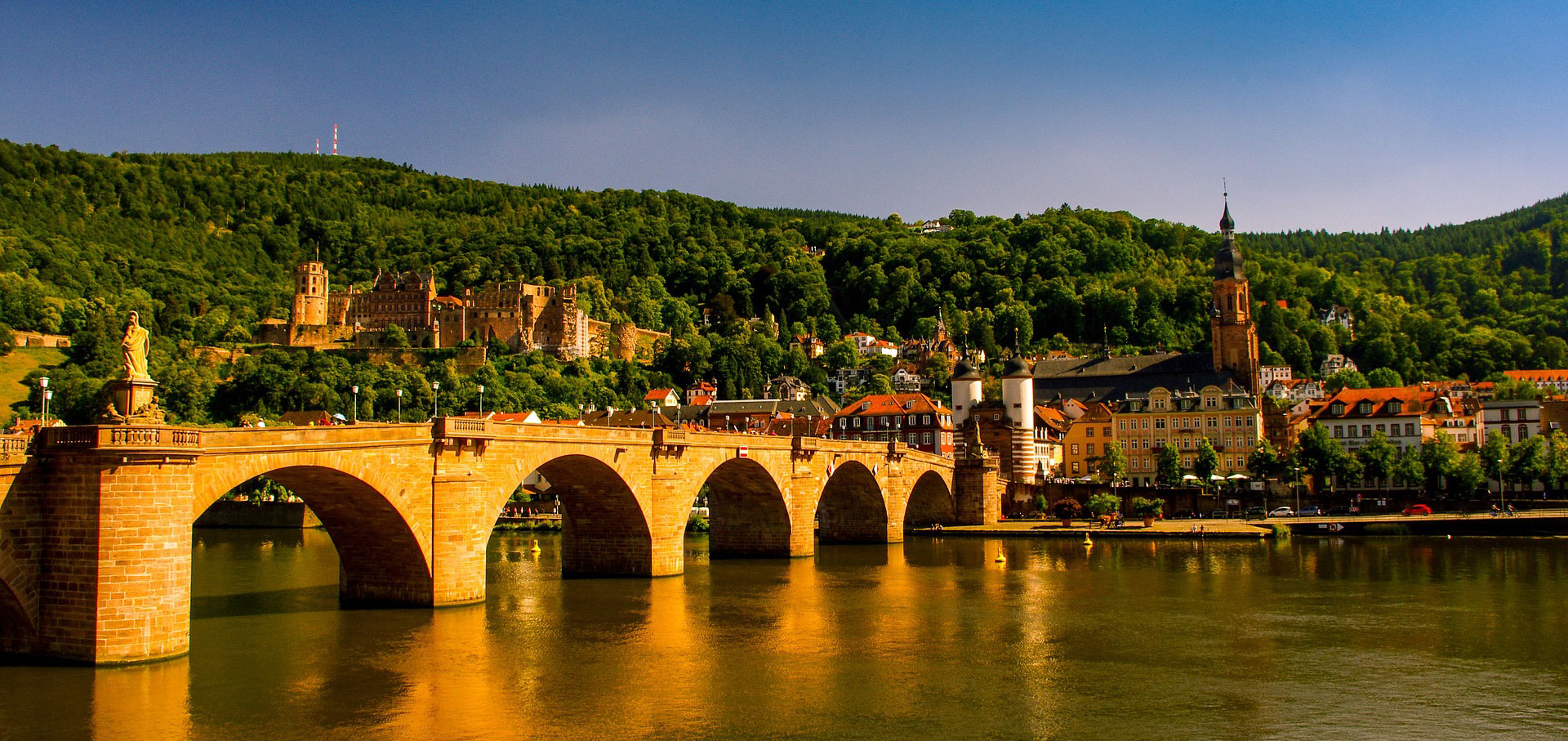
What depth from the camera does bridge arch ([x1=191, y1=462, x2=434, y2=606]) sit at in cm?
2981

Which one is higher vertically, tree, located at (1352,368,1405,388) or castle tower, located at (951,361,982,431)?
tree, located at (1352,368,1405,388)

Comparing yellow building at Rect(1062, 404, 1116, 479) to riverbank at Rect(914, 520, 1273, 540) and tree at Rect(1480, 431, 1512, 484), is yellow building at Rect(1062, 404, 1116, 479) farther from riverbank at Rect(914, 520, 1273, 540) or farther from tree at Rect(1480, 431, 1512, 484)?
tree at Rect(1480, 431, 1512, 484)

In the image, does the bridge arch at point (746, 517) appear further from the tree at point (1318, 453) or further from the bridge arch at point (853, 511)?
the tree at point (1318, 453)

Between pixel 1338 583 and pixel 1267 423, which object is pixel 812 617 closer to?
pixel 1338 583

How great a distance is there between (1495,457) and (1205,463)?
16.5 metres

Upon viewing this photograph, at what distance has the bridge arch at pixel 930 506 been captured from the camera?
71.9 meters

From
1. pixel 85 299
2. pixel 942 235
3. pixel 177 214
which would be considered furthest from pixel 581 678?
pixel 942 235

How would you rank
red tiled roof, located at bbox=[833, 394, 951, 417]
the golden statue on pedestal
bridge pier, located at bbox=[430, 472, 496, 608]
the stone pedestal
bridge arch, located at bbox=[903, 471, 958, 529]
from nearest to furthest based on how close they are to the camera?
the stone pedestal, the golden statue on pedestal, bridge pier, located at bbox=[430, 472, 496, 608], bridge arch, located at bbox=[903, 471, 958, 529], red tiled roof, located at bbox=[833, 394, 951, 417]

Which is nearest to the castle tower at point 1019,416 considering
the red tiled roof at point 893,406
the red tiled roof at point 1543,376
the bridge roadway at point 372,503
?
the red tiled roof at point 893,406

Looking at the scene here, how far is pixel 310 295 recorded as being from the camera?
495 feet

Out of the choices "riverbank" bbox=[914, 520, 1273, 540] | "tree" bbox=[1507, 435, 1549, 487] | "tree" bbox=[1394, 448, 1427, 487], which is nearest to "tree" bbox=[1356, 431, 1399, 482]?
"tree" bbox=[1394, 448, 1427, 487]

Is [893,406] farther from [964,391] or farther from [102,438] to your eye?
[102,438]

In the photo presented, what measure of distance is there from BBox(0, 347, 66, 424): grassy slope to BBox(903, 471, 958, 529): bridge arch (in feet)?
215

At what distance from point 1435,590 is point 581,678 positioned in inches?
1193
